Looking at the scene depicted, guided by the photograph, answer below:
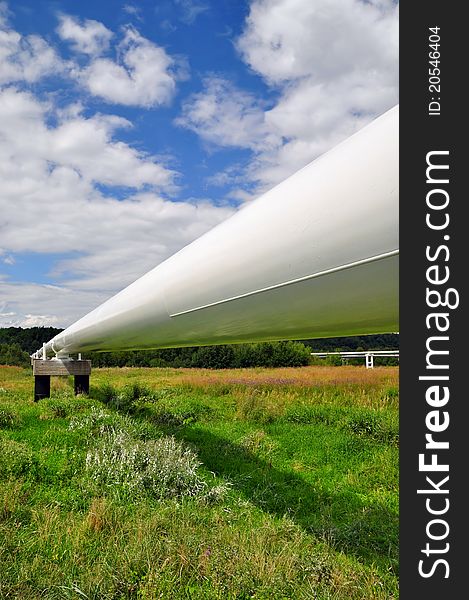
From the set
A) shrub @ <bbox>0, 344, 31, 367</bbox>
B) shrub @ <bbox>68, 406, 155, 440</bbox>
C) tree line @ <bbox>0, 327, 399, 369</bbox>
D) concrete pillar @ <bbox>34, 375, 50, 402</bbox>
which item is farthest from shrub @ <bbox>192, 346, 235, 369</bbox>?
shrub @ <bbox>68, 406, 155, 440</bbox>

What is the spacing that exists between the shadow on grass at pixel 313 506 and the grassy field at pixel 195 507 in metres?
0.01

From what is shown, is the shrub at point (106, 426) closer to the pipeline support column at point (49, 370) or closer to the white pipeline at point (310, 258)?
the pipeline support column at point (49, 370)

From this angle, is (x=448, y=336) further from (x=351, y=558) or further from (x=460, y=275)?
(x=351, y=558)

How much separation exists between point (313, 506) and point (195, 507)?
0.97 meters

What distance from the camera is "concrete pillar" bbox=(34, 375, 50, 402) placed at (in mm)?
8875

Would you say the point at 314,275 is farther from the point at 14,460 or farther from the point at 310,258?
the point at 14,460

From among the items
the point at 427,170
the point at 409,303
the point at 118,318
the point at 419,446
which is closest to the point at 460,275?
the point at 409,303

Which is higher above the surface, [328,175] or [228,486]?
[328,175]

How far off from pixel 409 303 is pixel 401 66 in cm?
47

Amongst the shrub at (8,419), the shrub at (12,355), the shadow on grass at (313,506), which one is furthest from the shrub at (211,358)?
the shadow on grass at (313,506)

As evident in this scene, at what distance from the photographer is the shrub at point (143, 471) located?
4039mm

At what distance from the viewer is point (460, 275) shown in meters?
0.98

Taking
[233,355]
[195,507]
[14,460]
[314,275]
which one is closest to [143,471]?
[195,507]

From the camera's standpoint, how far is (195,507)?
376 cm
